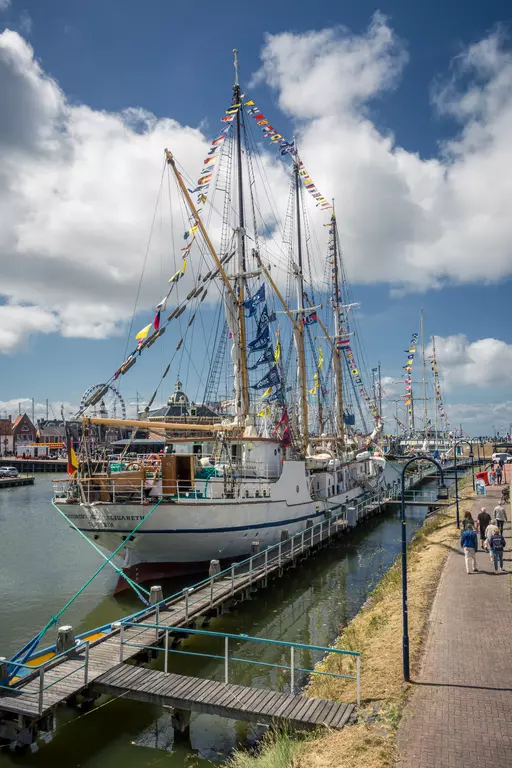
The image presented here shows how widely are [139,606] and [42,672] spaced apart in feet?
34.4

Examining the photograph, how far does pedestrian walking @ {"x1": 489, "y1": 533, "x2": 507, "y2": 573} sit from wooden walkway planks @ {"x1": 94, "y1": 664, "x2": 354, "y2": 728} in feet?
32.5

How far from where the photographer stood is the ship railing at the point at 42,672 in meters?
11.7

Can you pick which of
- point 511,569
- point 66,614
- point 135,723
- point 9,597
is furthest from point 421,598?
point 9,597

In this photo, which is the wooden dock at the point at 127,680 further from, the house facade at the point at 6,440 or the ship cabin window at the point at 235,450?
the house facade at the point at 6,440

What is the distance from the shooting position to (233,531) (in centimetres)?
2473

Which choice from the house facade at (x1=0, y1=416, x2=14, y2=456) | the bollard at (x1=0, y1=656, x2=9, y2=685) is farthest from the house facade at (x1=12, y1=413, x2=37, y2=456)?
the bollard at (x1=0, y1=656, x2=9, y2=685)

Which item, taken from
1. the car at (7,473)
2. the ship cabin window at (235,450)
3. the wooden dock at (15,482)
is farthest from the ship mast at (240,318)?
the car at (7,473)

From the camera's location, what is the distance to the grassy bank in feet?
29.3

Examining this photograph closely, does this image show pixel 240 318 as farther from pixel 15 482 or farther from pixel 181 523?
pixel 15 482

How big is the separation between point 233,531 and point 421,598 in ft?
33.0

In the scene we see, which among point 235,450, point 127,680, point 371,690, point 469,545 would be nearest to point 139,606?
point 235,450

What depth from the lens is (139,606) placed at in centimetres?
2191

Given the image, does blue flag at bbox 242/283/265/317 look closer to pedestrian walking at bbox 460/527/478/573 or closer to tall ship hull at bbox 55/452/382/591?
tall ship hull at bbox 55/452/382/591

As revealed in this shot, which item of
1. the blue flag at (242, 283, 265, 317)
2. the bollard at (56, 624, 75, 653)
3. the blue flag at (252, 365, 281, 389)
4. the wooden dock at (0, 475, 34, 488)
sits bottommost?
the wooden dock at (0, 475, 34, 488)
